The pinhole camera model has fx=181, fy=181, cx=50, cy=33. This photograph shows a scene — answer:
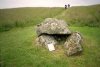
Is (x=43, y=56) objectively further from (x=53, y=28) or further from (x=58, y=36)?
(x=58, y=36)

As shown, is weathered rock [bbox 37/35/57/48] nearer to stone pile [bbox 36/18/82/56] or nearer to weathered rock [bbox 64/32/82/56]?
stone pile [bbox 36/18/82/56]

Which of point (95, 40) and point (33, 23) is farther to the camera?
point (33, 23)

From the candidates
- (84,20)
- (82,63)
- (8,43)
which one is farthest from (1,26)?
(82,63)

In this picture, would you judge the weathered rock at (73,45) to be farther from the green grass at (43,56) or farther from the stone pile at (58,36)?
the green grass at (43,56)

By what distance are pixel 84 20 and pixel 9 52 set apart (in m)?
16.2

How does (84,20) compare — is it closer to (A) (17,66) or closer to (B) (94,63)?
(B) (94,63)

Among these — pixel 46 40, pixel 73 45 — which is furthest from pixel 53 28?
pixel 73 45

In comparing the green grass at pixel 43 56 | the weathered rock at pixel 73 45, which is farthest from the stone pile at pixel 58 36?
the green grass at pixel 43 56

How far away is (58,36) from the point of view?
52.0ft

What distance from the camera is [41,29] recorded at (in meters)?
15.4

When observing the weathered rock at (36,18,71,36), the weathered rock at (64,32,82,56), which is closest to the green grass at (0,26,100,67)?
the weathered rock at (64,32,82,56)

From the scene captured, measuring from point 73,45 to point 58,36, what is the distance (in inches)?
97.2

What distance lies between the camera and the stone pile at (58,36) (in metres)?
13.8

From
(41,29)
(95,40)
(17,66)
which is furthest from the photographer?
(95,40)
